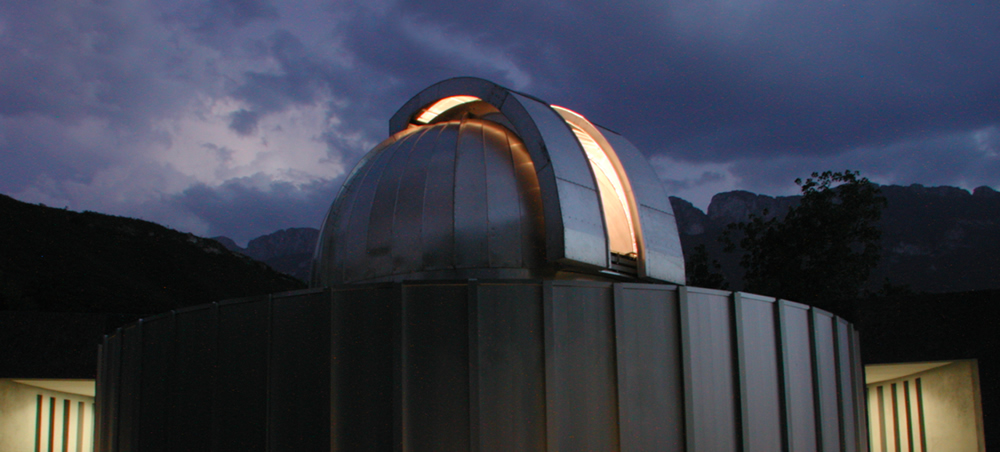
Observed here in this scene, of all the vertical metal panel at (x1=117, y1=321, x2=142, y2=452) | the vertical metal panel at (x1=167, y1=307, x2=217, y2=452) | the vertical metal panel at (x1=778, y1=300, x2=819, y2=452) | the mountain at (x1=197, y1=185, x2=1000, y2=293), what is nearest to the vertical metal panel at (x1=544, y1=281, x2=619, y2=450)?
the vertical metal panel at (x1=778, y1=300, x2=819, y2=452)

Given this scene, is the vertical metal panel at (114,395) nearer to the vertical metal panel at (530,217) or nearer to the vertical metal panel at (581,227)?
the vertical metal panel at (530,217)

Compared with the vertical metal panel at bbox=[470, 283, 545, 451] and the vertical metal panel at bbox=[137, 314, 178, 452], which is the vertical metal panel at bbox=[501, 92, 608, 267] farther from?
the vertical metal panel at bbox=[137, 314, 178, 452]

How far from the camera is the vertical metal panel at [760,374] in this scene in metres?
10.3

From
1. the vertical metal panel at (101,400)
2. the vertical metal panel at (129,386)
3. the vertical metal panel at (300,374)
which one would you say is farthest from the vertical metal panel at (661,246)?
the vertical metal panel at (101,400)

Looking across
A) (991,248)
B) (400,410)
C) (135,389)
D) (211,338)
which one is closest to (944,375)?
(400,410)

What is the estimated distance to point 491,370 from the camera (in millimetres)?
8859

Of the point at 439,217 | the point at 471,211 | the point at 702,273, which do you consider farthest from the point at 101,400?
the point at 702,273

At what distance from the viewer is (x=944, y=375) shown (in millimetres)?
17656

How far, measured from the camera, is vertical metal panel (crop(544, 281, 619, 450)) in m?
8.91

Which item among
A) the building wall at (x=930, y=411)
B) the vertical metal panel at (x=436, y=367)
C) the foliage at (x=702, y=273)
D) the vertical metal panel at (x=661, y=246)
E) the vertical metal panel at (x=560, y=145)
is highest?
the foliage at (x=702, y=273)

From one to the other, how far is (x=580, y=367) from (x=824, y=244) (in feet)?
86.9

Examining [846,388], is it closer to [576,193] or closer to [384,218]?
[576,193]

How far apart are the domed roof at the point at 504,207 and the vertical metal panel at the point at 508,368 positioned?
1165 mm

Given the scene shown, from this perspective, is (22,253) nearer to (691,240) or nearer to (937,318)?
(937,318)
